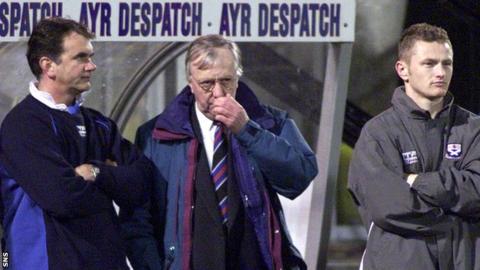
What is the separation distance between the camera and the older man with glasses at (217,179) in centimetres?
512

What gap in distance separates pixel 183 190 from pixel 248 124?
0.39m

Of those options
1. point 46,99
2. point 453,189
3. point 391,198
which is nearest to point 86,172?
point 46,99

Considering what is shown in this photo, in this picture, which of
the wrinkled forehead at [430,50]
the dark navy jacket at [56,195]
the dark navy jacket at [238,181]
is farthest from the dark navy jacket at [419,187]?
the dark navy jacket at [56,195]

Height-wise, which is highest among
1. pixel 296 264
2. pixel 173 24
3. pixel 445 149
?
pixel 173 24

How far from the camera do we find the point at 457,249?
16.4 feet

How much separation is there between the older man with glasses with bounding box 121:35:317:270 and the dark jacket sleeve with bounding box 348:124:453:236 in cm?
28

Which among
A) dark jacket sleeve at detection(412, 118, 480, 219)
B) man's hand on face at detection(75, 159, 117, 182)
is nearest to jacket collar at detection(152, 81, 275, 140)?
man's hand on face at detection(75, 159, 117, 182)

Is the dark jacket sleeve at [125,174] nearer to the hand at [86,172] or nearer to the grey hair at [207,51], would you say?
the hand at [86,172]

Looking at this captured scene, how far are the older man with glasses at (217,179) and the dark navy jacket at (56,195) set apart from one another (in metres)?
0.17

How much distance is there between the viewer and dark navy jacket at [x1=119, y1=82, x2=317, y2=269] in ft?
16.9

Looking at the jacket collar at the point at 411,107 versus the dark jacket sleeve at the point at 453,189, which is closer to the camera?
the dark jacket sleeve at the point at 453,189

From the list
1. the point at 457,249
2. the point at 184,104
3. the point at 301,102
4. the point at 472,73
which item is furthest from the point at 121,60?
the point at 457,249

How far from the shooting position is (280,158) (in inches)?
201

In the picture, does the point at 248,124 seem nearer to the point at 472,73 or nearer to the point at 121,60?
the point at 121,60
